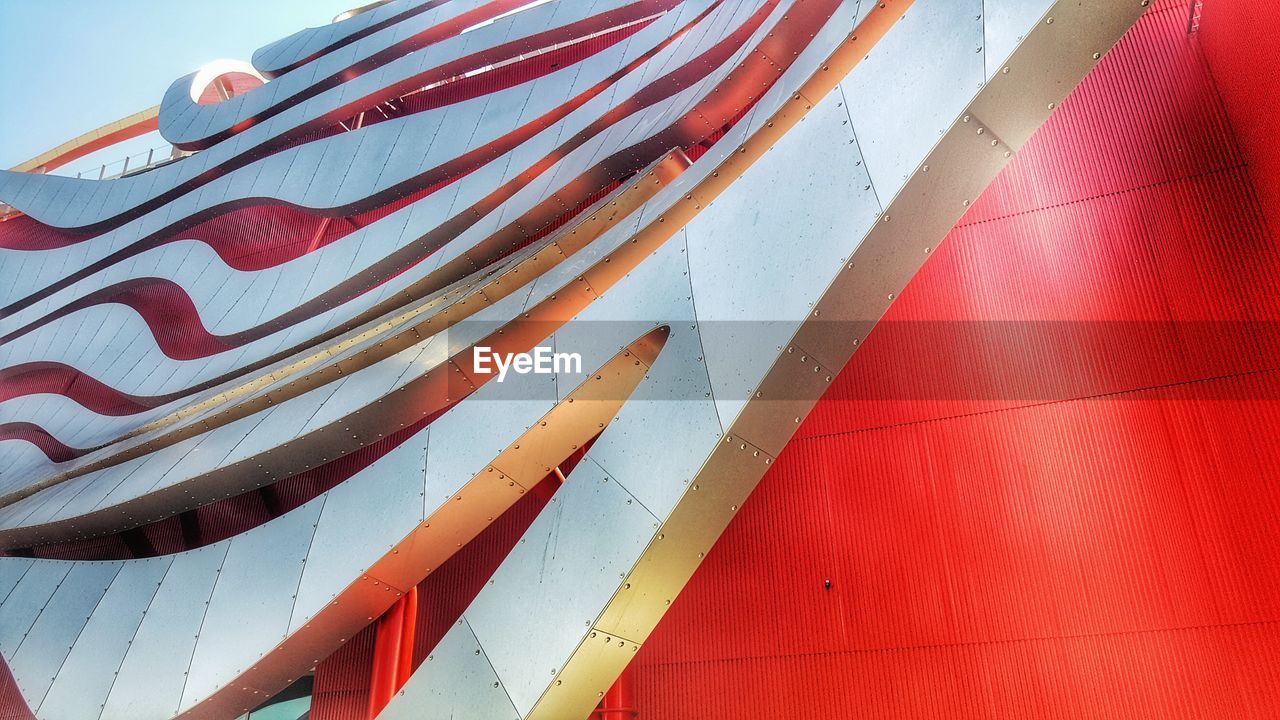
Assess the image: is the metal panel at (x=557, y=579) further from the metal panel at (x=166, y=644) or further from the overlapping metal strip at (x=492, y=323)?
the metal panel at (x=166, y=644)

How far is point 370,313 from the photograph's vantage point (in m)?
9.25

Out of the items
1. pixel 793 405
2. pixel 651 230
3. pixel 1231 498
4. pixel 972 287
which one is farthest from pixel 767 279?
pixel 1231 498

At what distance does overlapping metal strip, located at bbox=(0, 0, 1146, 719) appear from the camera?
4.46 m

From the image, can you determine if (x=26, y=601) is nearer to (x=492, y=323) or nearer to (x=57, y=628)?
(x=57, y=628)

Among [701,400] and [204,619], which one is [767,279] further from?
[204,619]

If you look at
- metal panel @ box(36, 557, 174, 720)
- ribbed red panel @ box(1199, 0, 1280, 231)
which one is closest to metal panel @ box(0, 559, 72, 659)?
metal panel @ box(36, 557, 174, 720)

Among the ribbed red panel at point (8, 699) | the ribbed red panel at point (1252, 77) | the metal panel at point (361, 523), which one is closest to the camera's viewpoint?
the metal panel at point (361, 523)

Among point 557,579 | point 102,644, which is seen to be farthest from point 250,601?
point 557,579

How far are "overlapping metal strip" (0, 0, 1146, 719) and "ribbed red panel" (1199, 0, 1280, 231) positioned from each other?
12.4 ft

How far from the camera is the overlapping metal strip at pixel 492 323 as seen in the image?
14.6ft

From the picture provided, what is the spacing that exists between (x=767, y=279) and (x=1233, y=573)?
5.38m

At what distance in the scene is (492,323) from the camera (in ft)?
22.3

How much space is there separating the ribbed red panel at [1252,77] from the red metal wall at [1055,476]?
0.09 metres

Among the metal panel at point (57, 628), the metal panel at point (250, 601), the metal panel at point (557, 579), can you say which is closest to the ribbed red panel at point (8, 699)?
the metal panel at point (57, 628)
